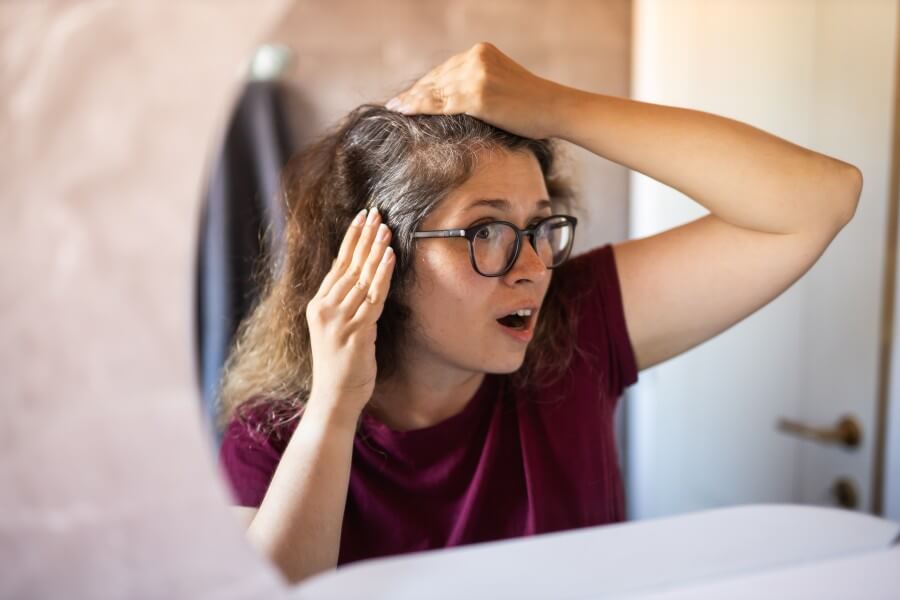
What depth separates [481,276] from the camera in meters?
0.55

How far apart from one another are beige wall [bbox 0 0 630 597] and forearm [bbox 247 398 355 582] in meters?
0.13

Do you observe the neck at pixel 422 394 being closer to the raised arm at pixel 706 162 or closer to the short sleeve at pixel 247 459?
the short sleeve at pixel 247 459

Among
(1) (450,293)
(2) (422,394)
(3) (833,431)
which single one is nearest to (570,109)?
(1) (450,293)

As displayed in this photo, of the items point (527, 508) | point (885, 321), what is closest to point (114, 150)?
point (527, 508)

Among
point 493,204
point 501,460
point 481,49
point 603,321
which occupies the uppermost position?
point 481,49

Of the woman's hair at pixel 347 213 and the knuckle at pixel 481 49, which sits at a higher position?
the knuckle at pixel 481 49

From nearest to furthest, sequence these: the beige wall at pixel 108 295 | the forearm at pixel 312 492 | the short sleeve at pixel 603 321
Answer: the beige wall at pixel 108 295
the forearm at pixel 312 492
the short sleeve at pixel 603 321

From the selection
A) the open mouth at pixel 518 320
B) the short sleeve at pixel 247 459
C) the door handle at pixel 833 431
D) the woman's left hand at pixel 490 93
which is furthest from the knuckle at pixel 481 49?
the door handle at pixel 833 431

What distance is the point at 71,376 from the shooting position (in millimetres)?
274

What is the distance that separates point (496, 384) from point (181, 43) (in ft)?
1.52

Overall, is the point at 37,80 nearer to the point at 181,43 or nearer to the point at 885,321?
the point at 181,43

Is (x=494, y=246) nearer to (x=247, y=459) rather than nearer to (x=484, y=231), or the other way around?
(x=484, y=231)

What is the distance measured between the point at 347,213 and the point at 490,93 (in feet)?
0.54

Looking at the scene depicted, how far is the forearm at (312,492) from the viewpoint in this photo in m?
0.44
